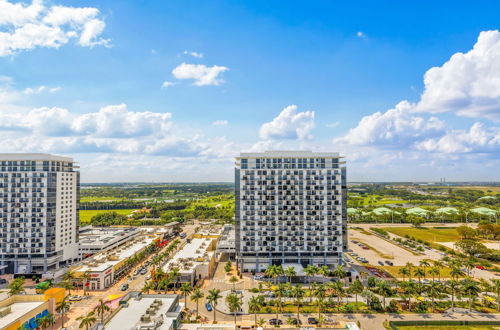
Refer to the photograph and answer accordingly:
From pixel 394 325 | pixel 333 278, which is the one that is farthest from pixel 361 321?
pixel 333 278

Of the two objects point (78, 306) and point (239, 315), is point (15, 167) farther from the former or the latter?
point (239, 315)

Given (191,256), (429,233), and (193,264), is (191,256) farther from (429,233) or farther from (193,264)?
(429,233)

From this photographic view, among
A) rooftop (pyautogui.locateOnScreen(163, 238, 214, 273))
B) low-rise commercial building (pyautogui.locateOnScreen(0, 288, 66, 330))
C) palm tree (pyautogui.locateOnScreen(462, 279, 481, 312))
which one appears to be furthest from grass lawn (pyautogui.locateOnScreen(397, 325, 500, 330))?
low-rise commercial building (pyautogui.locateOnScreen(0, 288, 66, 330))

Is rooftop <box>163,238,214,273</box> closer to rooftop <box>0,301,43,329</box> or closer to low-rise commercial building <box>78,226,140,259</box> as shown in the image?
low-rise commercial building <box>78,226,140,259</box>

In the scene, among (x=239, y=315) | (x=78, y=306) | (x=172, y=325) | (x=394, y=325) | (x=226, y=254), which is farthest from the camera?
(x=226, y=254)

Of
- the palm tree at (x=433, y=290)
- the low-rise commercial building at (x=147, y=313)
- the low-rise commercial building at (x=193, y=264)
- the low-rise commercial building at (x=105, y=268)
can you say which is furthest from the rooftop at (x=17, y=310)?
the palm tree at (x=433, y=290)

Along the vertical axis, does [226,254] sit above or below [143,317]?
below
